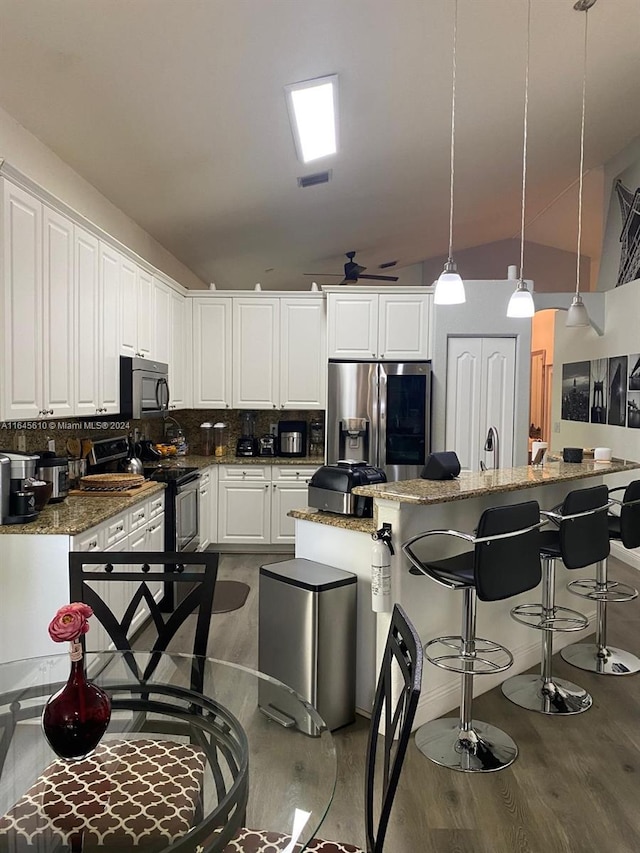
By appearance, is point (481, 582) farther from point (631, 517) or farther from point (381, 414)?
point (381, 414)

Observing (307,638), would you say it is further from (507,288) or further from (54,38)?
(507,288)

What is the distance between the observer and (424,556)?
117 inches

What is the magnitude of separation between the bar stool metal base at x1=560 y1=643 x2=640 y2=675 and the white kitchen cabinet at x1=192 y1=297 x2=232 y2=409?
3699mm

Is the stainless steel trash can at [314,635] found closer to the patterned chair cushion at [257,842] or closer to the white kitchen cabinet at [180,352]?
the patterned chair cushion at [257,842]

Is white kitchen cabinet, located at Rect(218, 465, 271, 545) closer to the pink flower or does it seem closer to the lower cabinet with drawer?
the lower cabinet with drawer

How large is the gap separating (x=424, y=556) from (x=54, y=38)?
2.73m

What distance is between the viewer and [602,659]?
3.63 metres

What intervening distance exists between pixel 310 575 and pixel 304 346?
3.53 metres

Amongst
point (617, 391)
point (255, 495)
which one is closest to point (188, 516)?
point (255, 495)

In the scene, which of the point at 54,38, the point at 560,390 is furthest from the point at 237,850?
the point at 560,390

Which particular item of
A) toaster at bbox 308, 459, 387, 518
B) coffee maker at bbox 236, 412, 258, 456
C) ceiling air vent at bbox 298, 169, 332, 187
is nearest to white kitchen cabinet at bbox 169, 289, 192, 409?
coffee maker at bbox 236, 412, 258, 456

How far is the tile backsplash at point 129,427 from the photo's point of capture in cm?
372

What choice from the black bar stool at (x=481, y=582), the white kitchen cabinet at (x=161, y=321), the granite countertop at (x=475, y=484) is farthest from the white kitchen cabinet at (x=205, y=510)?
the black bar stool at (x=481, y=582)

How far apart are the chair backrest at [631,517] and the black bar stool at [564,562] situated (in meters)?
0.26
